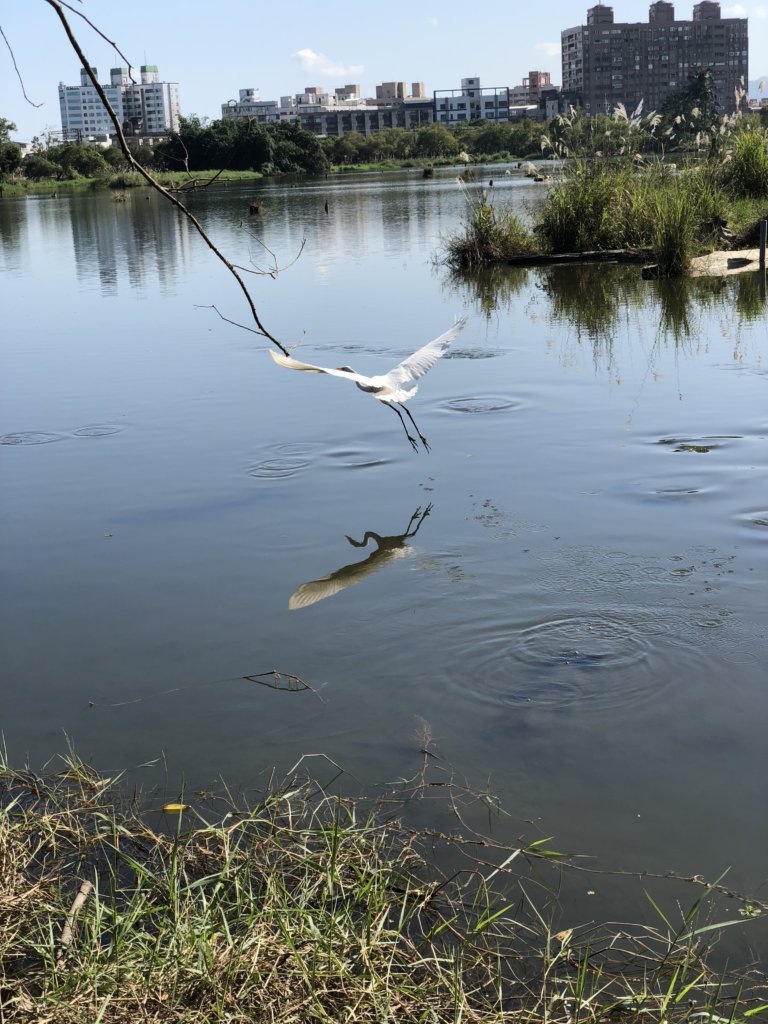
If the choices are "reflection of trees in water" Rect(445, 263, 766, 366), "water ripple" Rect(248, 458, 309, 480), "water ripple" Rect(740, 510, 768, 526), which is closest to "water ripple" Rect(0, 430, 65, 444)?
"water ripple" Rect(248, 458, 309, 480)

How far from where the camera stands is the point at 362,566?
4.80 metres

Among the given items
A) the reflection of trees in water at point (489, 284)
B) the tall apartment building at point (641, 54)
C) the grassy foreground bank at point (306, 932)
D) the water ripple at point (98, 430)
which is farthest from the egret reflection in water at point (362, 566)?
the tall apartment building at point (641, 54)

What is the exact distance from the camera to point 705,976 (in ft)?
7.30

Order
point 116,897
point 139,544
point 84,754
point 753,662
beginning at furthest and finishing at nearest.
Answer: point 139,544
point 753,662
point 84,754
point 116,897

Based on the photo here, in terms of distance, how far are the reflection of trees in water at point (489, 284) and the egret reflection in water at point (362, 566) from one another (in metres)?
7.35

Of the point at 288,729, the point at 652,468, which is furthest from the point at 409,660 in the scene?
the point at 652,468

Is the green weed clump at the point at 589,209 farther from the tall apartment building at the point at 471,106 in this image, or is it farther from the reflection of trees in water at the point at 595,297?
the tall apartment building at the point at 471,106

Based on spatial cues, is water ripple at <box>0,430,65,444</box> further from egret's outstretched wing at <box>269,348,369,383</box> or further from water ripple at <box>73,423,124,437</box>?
egret's outstretched wing at <box>269,348,369,383</box>

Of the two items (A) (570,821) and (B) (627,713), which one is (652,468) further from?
(A) (570,821)

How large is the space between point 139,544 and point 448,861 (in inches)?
118

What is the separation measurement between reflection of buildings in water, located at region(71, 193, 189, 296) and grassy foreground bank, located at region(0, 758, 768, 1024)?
1442cm

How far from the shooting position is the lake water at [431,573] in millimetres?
3164

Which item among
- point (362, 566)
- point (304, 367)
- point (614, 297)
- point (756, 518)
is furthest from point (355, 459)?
point (614, 297)

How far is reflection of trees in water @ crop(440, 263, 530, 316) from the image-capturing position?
43.1 feet
